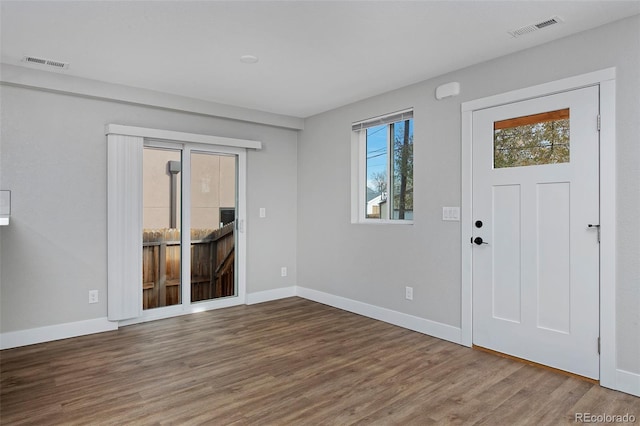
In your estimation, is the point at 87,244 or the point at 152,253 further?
the point at 152,253

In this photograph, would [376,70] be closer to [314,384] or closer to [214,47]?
[214,47]

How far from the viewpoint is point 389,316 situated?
414cm

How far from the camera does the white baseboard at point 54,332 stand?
3.43m

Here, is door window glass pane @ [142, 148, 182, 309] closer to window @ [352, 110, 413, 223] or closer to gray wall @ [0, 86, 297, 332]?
gray wall @ [0, 86, 297, 332]

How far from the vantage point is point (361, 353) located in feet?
10.7

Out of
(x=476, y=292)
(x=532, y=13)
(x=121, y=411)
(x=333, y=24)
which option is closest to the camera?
(x=121, y=411)

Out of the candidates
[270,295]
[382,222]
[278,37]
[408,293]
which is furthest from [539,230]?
[270,295]

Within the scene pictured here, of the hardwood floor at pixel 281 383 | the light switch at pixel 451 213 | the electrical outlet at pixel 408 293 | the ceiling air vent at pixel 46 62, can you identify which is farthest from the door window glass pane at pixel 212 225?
the light switch at pixel 451 213

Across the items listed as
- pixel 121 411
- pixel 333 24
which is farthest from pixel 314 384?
pixel 333 24

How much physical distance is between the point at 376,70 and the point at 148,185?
2.77 meters

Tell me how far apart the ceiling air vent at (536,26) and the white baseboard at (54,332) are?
4.52 meters

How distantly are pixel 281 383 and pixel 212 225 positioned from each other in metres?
2.54

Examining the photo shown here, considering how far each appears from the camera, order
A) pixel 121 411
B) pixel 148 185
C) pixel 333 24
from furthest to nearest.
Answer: pixel 148 185, pixel 333 24, pixel 121 411

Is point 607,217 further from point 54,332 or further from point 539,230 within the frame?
point 54,332
